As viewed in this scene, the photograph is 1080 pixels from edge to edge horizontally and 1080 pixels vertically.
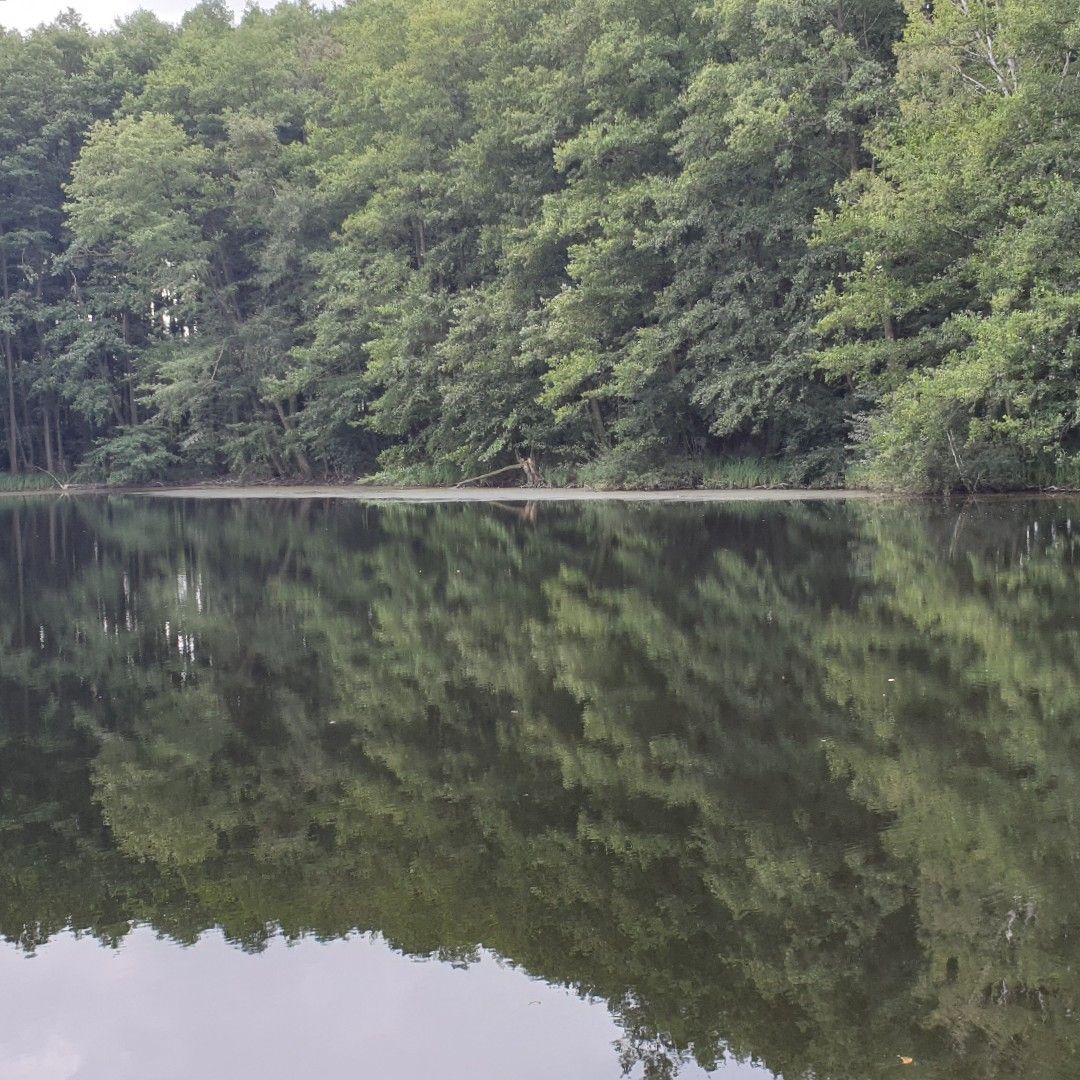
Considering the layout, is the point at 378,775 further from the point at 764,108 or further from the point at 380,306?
the point at 380,306

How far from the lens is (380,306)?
34781 millimetres

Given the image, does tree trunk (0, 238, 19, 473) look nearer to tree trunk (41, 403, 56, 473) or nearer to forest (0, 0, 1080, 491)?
forest (0, 0, 1080, 491)

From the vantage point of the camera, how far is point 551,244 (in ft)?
102

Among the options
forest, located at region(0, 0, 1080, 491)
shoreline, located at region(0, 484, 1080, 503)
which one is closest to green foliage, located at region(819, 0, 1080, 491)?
forest, located at region(0, 0, 1080, 491)

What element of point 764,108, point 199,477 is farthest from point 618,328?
point 199,477

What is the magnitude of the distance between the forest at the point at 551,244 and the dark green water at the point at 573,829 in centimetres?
1188

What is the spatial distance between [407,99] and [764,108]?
45.4ft

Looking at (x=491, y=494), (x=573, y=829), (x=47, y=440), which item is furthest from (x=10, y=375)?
(x=573, y=829)

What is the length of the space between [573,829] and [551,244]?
2761 centimetres

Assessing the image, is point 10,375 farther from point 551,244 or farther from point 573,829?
point 573,829

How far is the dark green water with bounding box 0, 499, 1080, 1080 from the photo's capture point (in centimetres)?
348

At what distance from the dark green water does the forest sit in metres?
11.9

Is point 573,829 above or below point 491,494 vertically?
above

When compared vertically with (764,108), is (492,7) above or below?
above
